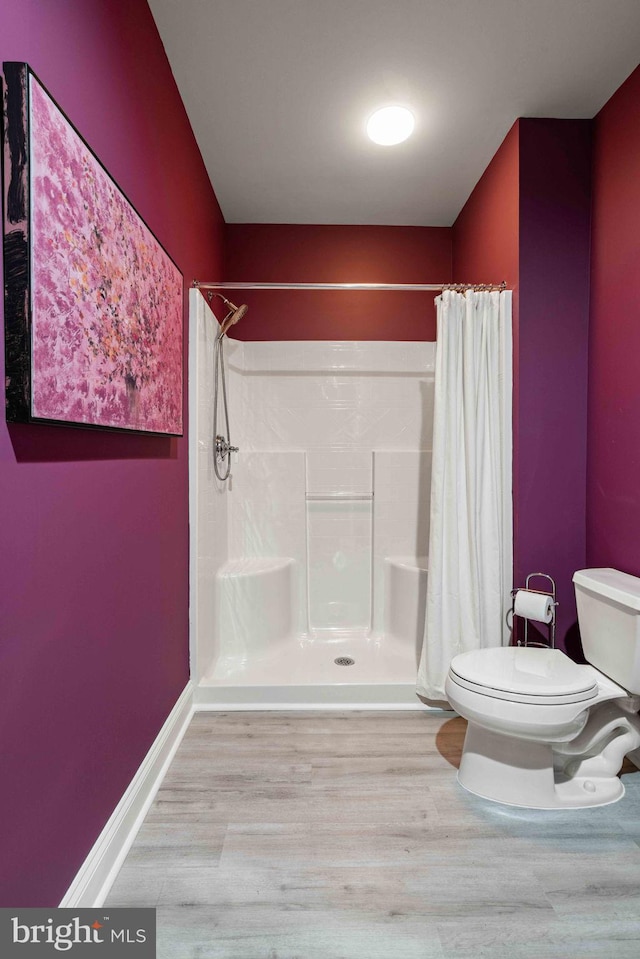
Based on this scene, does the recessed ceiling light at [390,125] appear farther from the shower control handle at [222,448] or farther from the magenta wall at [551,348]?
the shower control handle at [222,448]

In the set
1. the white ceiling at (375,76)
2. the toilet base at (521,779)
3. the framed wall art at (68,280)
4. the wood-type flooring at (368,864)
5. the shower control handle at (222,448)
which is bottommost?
the wood-type flooring at (368,864)

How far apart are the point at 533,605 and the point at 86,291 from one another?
6.16 ft

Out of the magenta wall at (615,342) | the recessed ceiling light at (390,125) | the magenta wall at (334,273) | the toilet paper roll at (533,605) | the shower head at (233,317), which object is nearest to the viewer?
the magenta wall at (615,342)

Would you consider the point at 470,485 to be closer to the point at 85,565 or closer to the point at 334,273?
the point at 85,565

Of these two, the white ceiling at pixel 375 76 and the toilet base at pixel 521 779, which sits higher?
the white ceiling at pixel 375 76

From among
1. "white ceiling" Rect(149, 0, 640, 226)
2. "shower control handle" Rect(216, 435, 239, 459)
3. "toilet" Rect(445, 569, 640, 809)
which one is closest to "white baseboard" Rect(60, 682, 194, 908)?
"toilet" Rect(445, 569, 640, 809)

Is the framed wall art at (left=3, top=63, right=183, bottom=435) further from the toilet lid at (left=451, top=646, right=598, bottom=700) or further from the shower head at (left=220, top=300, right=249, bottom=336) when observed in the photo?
the toilet lid at (left=451, top=646, right=598, bottom=700)

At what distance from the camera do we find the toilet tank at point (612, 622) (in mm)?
1703

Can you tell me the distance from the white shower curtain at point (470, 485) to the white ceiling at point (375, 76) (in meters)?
0.77

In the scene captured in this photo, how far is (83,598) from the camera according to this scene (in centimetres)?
124

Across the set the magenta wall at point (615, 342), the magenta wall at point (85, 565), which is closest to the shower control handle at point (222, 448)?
the magenta wall at point (85, 565)

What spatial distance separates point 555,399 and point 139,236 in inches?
68.3

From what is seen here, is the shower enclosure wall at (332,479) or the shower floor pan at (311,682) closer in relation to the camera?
the shower floor pan at (311,682)

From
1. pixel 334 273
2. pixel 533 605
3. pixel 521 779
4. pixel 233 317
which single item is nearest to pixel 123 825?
pixel 521 779
